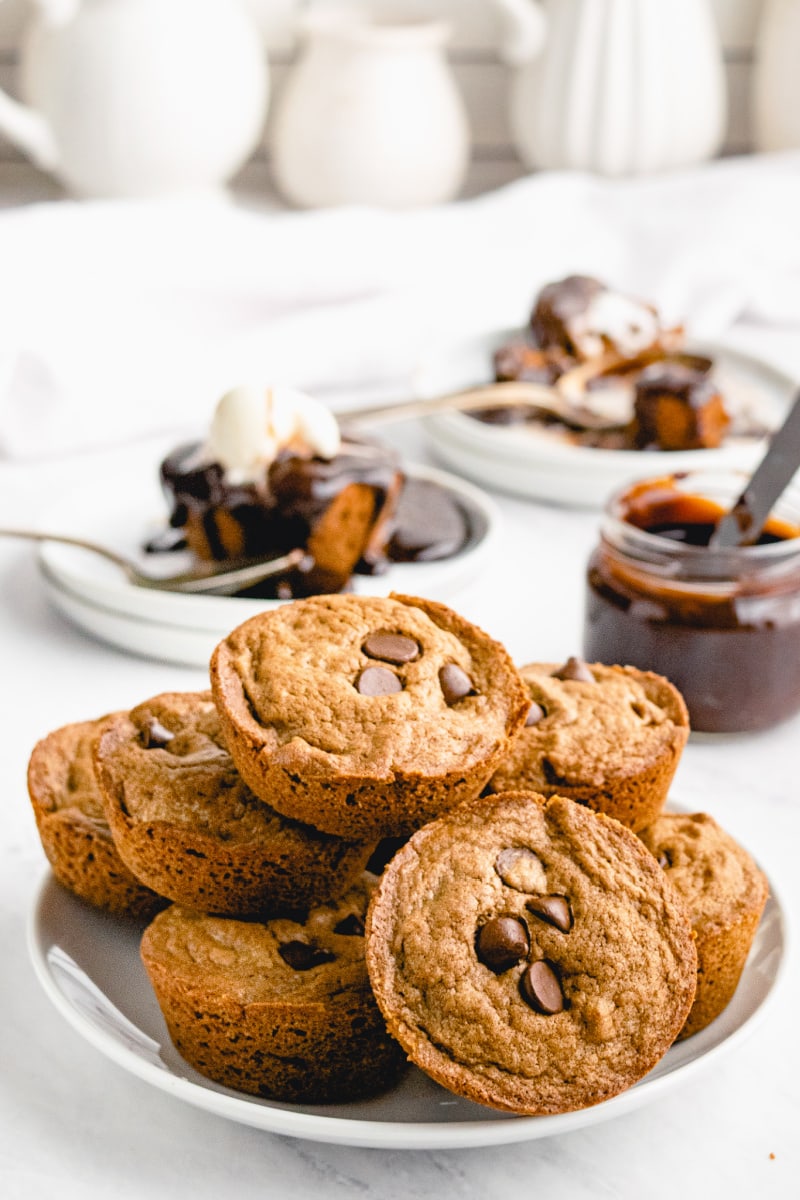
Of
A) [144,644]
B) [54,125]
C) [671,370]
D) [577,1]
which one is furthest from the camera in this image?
[577,1]

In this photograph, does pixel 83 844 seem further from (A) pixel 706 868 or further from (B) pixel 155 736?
(A) pixel 706 868

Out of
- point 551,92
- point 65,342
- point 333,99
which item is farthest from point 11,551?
point 551,92

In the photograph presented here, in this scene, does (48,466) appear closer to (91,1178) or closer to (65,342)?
(65,342)

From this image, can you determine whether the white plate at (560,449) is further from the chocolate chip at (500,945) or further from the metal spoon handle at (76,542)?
the chocolate chip at (500,945)

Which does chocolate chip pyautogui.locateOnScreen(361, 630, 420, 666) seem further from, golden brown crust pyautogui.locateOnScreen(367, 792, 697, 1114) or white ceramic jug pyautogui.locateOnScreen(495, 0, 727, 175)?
white ceramic jug pyautogui.locateOnScreen(495, 0, 727, 175)

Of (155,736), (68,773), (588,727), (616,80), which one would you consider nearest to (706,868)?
(588,727)

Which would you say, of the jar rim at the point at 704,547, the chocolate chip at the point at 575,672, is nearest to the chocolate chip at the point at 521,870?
the chocolate chip at the point at 575,672
